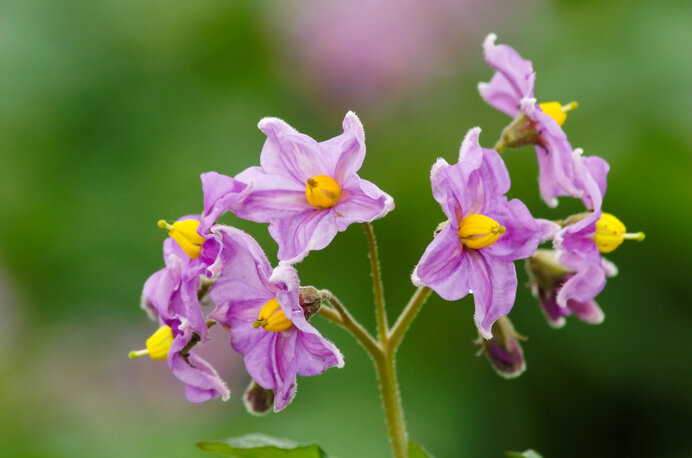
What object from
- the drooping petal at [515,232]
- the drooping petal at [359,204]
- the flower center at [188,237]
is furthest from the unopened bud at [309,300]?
the drooping petal at [515,232]

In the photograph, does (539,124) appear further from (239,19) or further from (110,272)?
(239,19)

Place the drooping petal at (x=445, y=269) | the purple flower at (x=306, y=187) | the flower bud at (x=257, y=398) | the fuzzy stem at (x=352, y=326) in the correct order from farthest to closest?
1. the flower bud at (x=257, y=398)
2. the fuzzy stem at (x=352, y=326)
3. the purple flower at (x=306, y=187)
4. the drooping petal at (x=445, y=269)

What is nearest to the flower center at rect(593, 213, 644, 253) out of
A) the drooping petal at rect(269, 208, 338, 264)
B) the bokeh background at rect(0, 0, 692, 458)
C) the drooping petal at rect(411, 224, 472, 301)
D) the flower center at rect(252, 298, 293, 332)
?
the drooping petal at rect(411, 224, 472, 301)

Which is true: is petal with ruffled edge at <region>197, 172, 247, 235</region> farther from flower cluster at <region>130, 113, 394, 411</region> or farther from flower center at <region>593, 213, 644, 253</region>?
flower center at <region>593, 213, 644, 253</region>

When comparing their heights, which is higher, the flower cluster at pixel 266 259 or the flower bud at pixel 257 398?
the flower cluster at pixel 266 259

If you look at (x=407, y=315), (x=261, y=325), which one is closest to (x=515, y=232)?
(x=407, y=315)

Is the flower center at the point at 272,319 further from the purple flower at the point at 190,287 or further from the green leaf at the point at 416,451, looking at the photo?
the green leaf at the point at 416,451

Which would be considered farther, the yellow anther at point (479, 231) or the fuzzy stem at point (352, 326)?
the fuzzy stem at point (352, 326)
